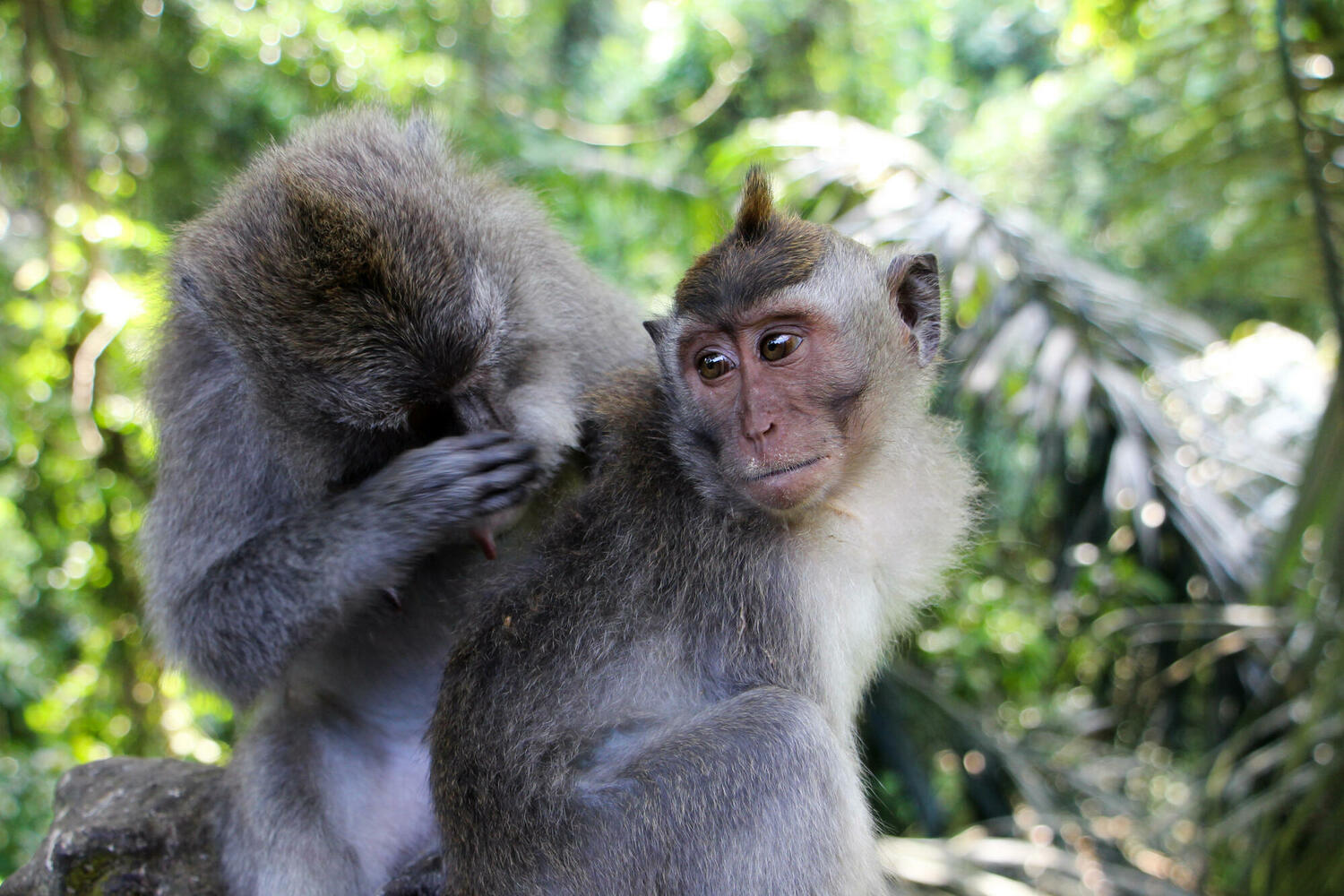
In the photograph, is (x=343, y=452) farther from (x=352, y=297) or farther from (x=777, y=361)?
(x=777, y=361)

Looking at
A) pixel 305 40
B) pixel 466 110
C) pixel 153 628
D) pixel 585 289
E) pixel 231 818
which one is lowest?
pixel 231 818

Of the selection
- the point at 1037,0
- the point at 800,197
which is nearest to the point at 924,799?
the point at 800,197

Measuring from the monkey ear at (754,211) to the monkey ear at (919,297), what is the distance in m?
0.36

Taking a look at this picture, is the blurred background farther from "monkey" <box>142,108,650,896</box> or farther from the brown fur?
"monkey" <box>142,108,650,896</box>

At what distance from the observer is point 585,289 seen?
2.94 m

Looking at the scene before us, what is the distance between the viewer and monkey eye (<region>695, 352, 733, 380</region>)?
217 centimetres

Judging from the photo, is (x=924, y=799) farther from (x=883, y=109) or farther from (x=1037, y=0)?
(x=1037, y=0)

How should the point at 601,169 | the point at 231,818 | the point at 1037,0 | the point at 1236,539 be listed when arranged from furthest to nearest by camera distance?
1. the point at 1037,0
2. the point at 601,169
3. the point at 1236,539
4. the point at 231,818

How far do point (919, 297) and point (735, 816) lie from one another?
1.32m

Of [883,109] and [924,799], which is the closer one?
[924,799]

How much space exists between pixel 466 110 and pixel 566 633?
20.6 ft

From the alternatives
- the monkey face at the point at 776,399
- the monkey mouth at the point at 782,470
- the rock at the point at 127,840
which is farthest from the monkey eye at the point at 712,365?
the rock at the point at 127,840

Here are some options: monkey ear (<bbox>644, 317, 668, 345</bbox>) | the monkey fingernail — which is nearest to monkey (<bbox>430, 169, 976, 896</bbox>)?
monkey ear (<bbox>644, 317, 668, 345</bbox>)

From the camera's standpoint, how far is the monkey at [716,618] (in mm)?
1974
